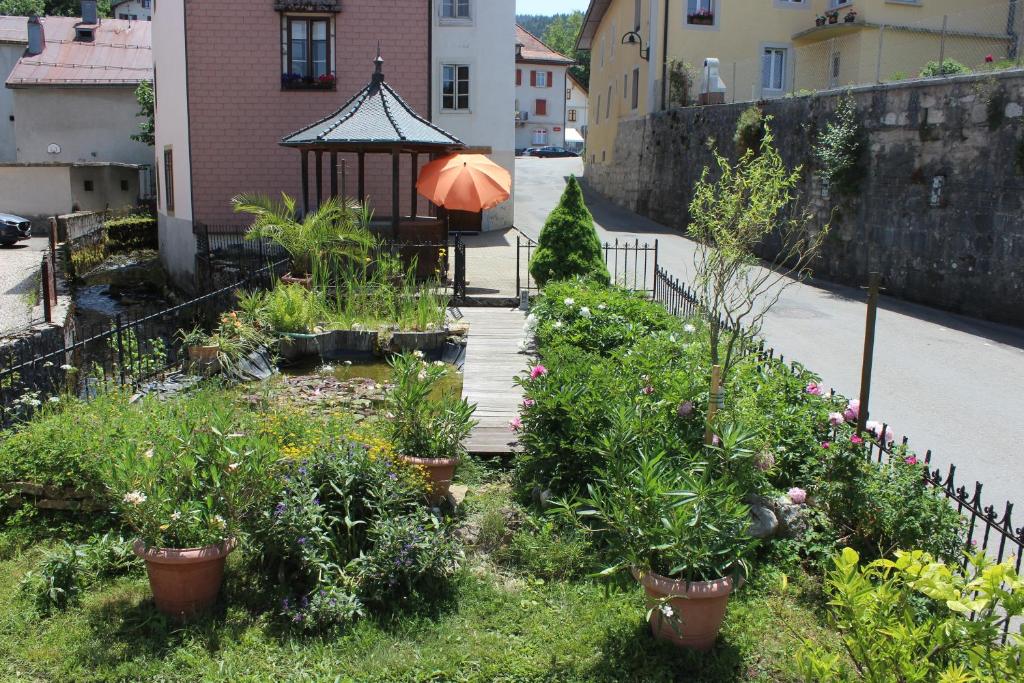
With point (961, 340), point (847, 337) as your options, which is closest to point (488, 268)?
point (847, 337)

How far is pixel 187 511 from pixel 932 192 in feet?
46.6

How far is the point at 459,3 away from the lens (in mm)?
23094

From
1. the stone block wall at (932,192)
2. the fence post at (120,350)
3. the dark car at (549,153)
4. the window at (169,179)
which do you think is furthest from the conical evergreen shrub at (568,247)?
the dark car at (549,153)

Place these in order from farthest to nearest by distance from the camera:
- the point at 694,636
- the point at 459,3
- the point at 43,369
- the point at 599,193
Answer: the point at 599,193, the point at 459,3, the point at 43,369, the point at 694,636

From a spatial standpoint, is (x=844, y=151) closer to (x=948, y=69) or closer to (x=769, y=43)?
(x=948, y=69)

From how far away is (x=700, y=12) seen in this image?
87.3 feet

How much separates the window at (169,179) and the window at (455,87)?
779 centimetres

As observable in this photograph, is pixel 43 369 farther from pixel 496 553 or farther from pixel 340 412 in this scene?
pixel 496 553

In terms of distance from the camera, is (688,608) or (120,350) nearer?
(688,608)

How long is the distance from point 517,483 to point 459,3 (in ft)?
65.4

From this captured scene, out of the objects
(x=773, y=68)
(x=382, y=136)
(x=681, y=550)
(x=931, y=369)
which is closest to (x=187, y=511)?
(x=681, y=550)

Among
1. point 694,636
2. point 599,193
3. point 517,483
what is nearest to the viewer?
point 694,636

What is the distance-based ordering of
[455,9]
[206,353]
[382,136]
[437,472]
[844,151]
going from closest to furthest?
1. [437,472]
2. [206,353]
3. [382,136]
4. [844,151]
5. [455,9]

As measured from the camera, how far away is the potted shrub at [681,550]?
3.92m
